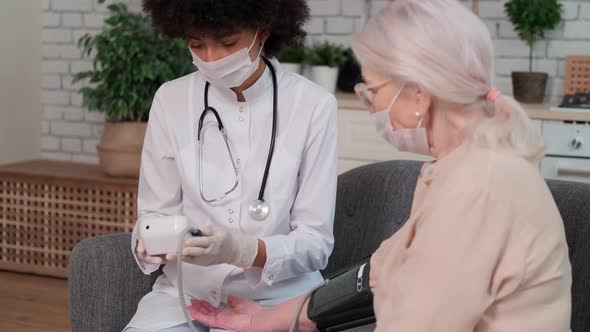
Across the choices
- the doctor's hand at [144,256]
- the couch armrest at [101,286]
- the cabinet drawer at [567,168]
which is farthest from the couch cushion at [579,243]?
the cabinet drawer at [567,168]

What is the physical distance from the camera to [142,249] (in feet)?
5.73

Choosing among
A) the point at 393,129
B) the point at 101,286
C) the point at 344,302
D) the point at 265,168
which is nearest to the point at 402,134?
the point at 393,129

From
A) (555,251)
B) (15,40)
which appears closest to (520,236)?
(555,251)

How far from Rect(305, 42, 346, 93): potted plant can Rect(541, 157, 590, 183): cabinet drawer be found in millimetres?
941

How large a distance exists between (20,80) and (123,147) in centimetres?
85

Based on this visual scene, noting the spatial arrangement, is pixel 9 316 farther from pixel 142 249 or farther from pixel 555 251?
pixel 555 251

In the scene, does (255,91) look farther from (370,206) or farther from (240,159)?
(370,206)

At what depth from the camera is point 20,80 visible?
14.0ft

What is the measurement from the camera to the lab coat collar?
200 centimetres

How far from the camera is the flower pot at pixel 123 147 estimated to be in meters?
3.71

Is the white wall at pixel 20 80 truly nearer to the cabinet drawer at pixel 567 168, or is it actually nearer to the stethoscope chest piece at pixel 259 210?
the cabinet drawer at pixel 567 168

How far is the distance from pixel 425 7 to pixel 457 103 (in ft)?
0.46

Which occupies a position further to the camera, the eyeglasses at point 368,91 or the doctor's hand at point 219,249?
the doctor's hand at point 219,249

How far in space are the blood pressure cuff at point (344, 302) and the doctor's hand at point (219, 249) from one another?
0.52ft
